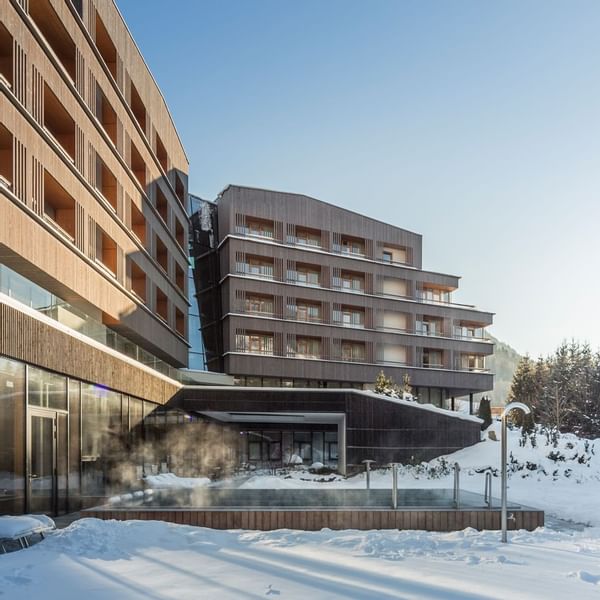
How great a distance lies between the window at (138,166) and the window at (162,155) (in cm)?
330

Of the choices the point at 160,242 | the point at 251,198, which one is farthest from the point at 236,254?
the point at 160,242

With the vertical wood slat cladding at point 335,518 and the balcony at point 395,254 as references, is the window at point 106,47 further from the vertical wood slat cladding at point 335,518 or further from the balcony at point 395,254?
the balcony at point 395,254

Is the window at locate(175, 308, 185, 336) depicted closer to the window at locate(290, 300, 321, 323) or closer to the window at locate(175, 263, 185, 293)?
the window at locate(175, 263, 185, 293)

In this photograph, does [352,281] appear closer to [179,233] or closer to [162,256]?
[179,233]

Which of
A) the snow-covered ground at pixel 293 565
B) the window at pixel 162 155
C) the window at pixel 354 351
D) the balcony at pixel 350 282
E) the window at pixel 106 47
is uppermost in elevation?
the window at pixel 106 47

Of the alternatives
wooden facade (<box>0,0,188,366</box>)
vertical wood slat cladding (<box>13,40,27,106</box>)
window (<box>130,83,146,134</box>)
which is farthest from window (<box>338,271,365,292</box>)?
vertical wood slat cladding (<box>13,40,27,106</box>)

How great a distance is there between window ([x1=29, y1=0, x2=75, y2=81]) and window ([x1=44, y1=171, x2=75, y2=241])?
392 cm

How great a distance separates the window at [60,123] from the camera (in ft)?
54.7

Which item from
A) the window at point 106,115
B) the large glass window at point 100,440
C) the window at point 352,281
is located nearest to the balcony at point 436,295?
the window at point 352,281

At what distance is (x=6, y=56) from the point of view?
47.0 feet

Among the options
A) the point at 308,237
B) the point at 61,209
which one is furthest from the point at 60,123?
the point at 308,237

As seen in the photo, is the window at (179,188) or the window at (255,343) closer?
the window at (179,188)

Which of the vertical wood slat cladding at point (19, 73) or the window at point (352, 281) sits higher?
the vertical wood slat cladding at point (19, 73)

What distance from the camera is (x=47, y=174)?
15.7 m
